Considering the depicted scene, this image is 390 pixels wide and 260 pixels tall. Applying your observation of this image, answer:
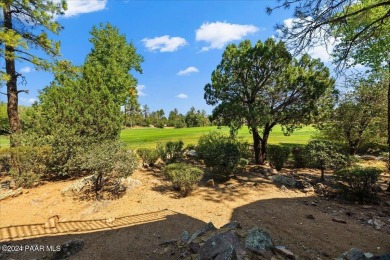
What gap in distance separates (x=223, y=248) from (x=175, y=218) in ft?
9.85

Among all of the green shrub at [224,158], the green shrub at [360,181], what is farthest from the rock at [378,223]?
the green shrub at [224,158]

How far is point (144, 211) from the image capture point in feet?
22.9

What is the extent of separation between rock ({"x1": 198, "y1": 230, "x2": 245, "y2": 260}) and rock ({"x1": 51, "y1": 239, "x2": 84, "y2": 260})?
2.81 m

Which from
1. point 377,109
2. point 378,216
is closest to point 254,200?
point 378,216

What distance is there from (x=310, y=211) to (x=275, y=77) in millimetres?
6001

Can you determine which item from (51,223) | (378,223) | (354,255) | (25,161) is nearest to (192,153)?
(25,161)

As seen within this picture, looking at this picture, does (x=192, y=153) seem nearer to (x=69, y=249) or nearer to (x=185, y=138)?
(x=69, y=249)

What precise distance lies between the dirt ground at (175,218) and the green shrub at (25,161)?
445 millimetres

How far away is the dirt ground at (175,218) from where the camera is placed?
4.84 meters

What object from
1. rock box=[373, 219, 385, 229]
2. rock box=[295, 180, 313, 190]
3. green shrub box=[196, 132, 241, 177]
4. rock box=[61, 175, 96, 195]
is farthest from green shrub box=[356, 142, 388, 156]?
rock box=[61, 175, 96, 195]

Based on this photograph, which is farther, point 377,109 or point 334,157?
point 377,109

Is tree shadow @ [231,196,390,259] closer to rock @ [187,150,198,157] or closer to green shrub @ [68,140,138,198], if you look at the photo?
green shrub @ [68,140,138,198]

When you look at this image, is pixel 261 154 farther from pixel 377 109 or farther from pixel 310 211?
pixel 377 109

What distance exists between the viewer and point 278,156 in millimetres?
11742
